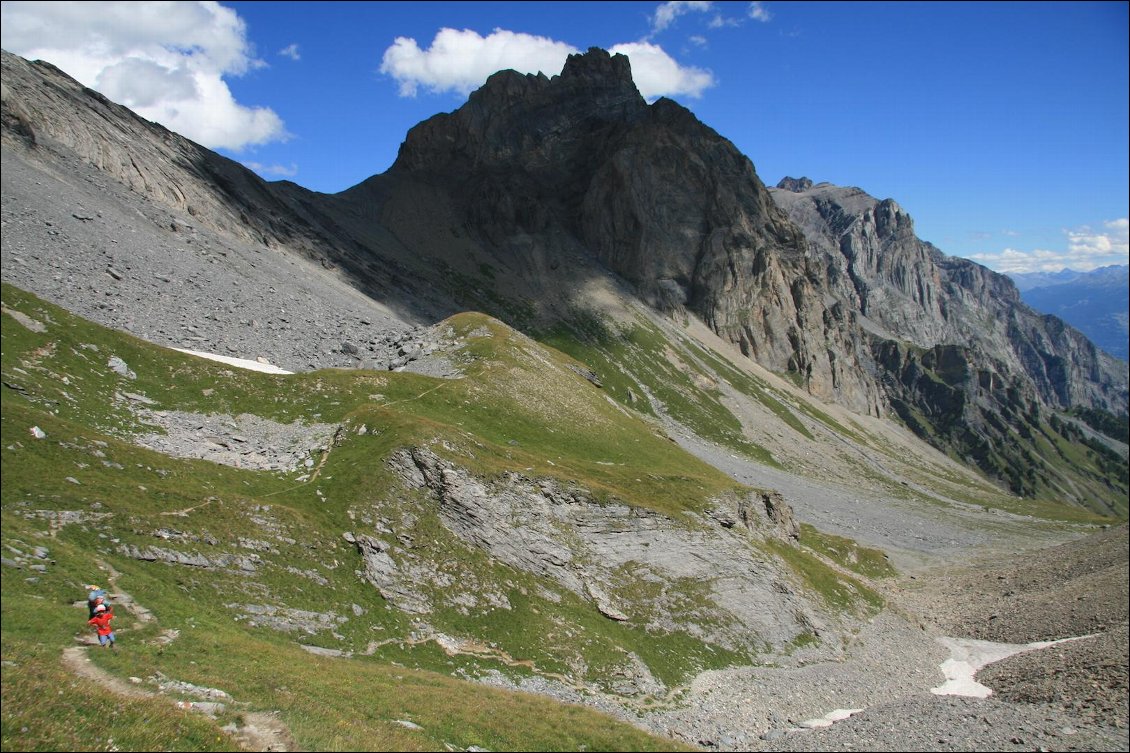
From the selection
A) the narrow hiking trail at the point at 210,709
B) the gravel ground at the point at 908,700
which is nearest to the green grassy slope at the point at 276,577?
the narrow hiking trail at the point at 210,709

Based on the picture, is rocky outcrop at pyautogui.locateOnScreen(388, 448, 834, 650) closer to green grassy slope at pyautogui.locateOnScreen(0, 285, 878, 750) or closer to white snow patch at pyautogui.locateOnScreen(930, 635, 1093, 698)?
green grassy slope at pyautogui.locateOnScreen(0, 285, 878, 750)

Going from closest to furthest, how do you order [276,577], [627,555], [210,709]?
1. [210,709]
2. [276,577]
3. [627,555]

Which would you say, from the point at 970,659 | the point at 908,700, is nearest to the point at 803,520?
the point at 970,659

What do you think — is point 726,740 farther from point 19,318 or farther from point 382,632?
point 19,318

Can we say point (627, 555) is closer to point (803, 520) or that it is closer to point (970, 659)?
point (970, 659)

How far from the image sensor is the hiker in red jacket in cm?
2164

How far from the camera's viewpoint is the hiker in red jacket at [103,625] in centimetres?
2164

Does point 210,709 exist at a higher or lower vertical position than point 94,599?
lower

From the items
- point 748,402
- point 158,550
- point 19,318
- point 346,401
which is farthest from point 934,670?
point 748,402

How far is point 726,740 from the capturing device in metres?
35.9

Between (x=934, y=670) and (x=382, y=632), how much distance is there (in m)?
47.1

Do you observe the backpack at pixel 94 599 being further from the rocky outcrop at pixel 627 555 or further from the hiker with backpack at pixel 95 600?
the rocky outcrop at pixel 627 555

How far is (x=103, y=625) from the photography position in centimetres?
2183

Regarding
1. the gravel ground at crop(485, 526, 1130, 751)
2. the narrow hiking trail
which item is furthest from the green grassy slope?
the gravel ground at crop(485, 526, 1130, 751)
